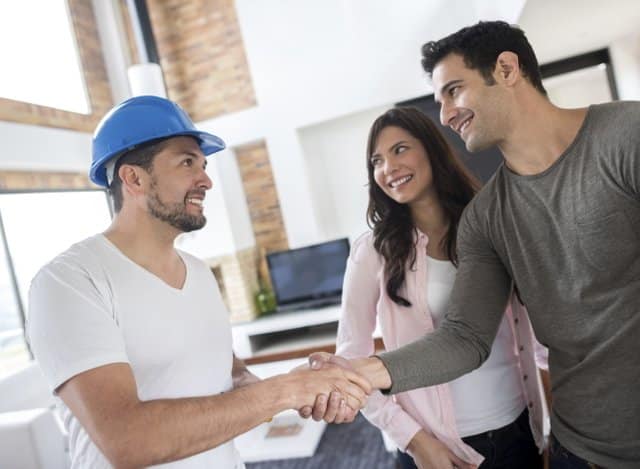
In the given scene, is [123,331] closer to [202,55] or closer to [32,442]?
[32,442]

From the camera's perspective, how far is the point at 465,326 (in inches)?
47.9

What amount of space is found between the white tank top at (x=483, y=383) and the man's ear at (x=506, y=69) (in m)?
0.52

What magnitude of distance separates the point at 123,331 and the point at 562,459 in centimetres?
107

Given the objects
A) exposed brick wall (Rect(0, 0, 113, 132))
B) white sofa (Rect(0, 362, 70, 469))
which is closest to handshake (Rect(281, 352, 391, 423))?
white sofa (Rect(0, 362, 70, 469))

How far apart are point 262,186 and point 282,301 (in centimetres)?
133

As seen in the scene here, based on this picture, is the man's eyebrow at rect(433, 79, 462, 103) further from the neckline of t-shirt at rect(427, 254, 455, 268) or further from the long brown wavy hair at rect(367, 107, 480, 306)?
the neckline of t-shirt at rect(427, 254, 455, 268)

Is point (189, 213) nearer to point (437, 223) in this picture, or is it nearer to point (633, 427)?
point (437, 223)

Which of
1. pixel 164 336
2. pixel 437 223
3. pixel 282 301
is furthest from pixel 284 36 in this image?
pixel 164 336

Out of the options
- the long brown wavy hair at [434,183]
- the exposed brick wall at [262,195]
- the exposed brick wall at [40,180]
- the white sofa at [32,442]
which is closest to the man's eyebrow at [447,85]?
the long brown wavy hair at [434,183]

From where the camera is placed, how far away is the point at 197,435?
94 cm

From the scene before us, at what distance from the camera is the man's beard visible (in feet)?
4.21

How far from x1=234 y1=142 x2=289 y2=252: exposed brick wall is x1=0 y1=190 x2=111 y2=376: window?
70.8 inches

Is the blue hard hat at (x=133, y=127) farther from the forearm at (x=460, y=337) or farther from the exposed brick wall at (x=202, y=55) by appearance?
the exposed brick wall at (x=202, y=55)

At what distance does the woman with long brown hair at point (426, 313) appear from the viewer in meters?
1.26
